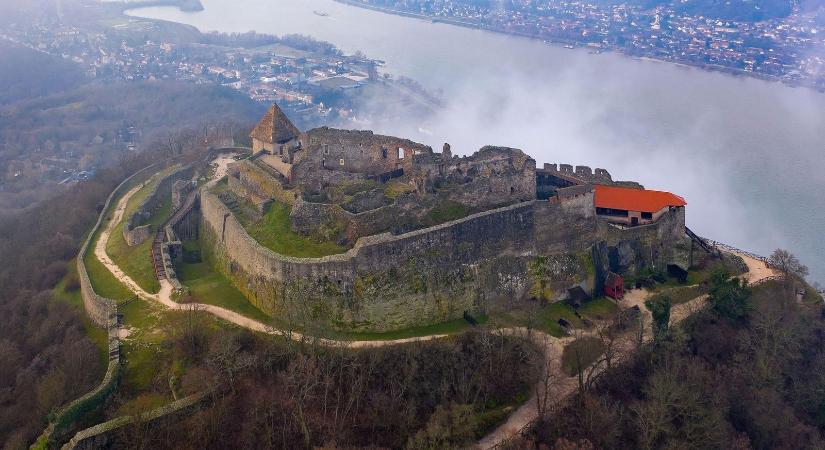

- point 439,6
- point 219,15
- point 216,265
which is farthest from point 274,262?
point 219,15

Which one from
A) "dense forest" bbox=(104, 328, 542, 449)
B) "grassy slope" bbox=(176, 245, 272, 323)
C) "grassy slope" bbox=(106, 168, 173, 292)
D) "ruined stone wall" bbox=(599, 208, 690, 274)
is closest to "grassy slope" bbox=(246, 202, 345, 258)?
"grassy slope" bbox=(176, 245, 272, 323)

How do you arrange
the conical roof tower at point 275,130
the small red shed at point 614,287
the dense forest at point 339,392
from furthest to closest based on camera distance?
1. the conical roof tower at point 275,130
2. the small red shed at point 614,287
3. the dense forest at point 339,392

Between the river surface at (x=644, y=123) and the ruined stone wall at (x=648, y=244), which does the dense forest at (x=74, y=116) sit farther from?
the ruined stone wall at (x=648, y=244)

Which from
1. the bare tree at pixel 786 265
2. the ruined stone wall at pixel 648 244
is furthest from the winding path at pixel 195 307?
the bare tree at pixel 786 265

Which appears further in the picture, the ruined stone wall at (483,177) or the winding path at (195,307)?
the ruined stone wall at (483,177)

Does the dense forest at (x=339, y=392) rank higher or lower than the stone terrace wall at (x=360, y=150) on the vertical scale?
lower

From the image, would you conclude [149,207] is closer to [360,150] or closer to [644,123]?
[360,150]
